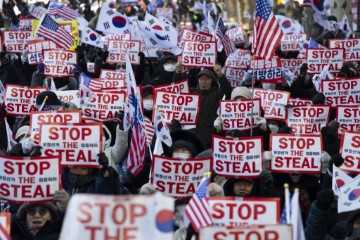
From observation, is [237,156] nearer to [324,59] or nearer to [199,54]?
[199,54]

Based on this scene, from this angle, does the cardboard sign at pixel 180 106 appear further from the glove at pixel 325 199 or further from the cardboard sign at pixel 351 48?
the cardboard sign at pixel 351 48

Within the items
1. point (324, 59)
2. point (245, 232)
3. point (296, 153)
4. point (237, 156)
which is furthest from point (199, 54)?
point (245, 232)

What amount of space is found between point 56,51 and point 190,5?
106 feet

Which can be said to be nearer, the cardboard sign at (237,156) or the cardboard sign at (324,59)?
the cardboard sign at (237,156)

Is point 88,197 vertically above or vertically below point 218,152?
above

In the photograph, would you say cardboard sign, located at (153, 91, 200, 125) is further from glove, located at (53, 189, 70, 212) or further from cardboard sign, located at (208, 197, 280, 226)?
cardboard sign, located at (208, 197, 280, 226)

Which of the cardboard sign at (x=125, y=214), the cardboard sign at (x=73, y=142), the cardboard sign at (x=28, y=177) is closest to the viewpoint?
the cardboard sign at (x=125, y=214)

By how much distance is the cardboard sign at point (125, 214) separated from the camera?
6602 millimetres

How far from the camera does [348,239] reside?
9508 mm

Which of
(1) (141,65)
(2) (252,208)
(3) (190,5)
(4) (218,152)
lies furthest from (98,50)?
(3) (190,5)

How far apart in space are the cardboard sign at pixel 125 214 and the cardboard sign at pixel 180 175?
445cm

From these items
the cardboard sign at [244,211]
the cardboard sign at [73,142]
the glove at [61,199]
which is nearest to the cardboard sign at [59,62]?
the cardboard sign at [73,142]

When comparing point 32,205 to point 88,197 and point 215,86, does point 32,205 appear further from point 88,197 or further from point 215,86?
point 215,86

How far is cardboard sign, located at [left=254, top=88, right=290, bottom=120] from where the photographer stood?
16.5m
